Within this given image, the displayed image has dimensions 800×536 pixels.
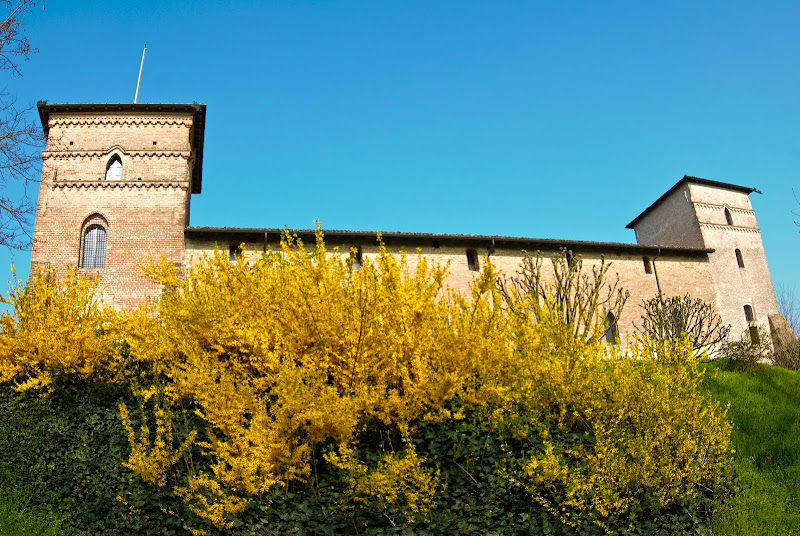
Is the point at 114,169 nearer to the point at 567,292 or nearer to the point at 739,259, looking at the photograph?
the point at 567,292

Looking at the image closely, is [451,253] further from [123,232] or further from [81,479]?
[81,479]

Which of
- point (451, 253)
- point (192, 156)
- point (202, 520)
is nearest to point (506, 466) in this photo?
point (202, 520)

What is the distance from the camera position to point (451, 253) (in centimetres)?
1828

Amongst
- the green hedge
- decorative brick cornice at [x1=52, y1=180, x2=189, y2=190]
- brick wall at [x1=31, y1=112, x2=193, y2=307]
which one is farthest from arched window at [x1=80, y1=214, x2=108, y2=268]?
the green hedge

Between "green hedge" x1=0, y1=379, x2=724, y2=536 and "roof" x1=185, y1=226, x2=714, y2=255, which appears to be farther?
"roof" x1=185, y1=226, x2=714, y2=255

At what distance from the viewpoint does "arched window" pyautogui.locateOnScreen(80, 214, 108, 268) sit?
53.6 feet

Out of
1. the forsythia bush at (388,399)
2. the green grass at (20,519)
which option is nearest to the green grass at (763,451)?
the forsythia bush at (388,399)

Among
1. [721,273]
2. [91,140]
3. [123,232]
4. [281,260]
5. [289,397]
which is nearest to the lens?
[289,397]

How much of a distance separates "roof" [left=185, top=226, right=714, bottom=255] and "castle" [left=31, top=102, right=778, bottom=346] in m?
0.03

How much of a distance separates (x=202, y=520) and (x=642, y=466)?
16.1ft

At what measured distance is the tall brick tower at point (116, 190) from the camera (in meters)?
16.2

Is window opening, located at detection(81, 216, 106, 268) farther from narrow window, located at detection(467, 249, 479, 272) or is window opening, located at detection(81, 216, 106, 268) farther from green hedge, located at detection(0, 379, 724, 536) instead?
narrow window, located at detection(467, 249, 479, 272)

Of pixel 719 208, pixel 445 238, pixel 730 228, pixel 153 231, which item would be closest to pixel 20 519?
pixel 153 231

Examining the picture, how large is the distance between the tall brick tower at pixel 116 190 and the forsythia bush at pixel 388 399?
7.81 m
